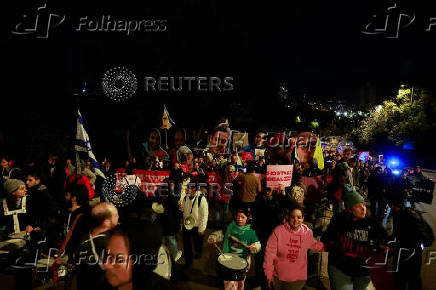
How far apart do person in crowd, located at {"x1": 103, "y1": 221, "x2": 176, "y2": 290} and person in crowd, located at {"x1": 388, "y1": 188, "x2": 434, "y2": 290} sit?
131 inches

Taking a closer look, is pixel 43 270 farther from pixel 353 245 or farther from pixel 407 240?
pixel 407 240

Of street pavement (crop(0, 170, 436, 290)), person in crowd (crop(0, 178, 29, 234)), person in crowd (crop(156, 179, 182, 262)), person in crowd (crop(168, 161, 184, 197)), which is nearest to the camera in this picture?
street pavement (crop(0, 170, 436, 290))

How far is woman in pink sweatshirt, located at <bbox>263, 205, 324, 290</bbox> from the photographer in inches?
156

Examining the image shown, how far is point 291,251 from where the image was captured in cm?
398

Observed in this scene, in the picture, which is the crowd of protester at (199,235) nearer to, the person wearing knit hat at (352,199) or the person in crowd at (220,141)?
the person wearing knit hat at (352,199)

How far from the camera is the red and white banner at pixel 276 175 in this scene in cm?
878

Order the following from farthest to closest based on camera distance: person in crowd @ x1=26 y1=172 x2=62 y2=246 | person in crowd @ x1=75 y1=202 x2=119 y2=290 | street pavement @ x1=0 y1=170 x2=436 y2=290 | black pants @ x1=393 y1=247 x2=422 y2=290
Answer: street pavement @ x1=0 y1=170 x2=436 y2=290, person in crowd @ x1=26 y1=172 x2=62 y2=246, black pants @ x1=393 y1=247 x2=422 y2=290, person in crowd @ x1=75 y1=202 x2=119 y2=290

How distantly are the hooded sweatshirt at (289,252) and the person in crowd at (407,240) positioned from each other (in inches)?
51.7

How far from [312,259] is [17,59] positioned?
15.6 m

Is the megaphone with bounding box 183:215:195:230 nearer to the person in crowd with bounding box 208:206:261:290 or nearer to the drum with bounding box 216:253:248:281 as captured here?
the person in crowd with bounding box 208:206:261:290

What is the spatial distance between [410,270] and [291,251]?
2043 mm

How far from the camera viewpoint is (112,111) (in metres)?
23.5

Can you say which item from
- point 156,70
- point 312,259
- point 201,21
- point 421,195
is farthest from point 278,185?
point 201,21

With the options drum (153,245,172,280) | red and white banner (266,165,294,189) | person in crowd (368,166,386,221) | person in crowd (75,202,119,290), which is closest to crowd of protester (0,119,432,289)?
person in crowd (75,202,119,290)
